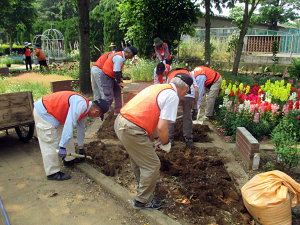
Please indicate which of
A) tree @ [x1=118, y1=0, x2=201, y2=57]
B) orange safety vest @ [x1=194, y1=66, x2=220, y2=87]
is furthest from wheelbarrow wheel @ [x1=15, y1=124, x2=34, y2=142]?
tree @ [x1=118, y1=0, x2=201, y2=57]

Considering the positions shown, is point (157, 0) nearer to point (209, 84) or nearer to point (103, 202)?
point (209, 84)

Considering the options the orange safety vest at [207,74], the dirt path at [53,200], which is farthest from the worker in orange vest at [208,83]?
the dirt path at [53,200]

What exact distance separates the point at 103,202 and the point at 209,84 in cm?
384

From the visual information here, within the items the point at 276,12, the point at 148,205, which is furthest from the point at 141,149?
the point at 276,12

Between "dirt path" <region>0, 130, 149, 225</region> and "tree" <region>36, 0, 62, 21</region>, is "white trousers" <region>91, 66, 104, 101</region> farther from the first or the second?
"tree" <region>36, 0, 62, 21</region>

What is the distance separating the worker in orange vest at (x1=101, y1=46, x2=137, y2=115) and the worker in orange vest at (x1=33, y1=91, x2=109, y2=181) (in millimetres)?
2344

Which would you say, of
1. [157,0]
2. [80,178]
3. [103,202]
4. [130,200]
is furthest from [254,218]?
[157,0]

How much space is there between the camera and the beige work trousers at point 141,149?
2.62 metres

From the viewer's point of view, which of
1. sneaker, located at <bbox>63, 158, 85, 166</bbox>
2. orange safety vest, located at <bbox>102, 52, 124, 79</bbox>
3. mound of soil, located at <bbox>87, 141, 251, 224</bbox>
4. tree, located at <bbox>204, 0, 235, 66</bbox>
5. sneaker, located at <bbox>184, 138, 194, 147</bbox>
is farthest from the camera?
tree, located at <bbox>204, 0, 235, 66</bbox>

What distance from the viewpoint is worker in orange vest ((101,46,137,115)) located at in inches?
227

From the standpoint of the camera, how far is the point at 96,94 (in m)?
6.53

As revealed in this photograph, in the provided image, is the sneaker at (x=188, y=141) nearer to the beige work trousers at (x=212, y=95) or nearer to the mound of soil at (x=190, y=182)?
the mound of soil at (x=190, y=182)

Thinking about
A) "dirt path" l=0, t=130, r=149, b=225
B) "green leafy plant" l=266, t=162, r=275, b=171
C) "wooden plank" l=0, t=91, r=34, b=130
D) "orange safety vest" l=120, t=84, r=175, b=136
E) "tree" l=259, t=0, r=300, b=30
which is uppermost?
"tree" l=259, t=0, r=300, b=30

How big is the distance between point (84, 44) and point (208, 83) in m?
4.14
